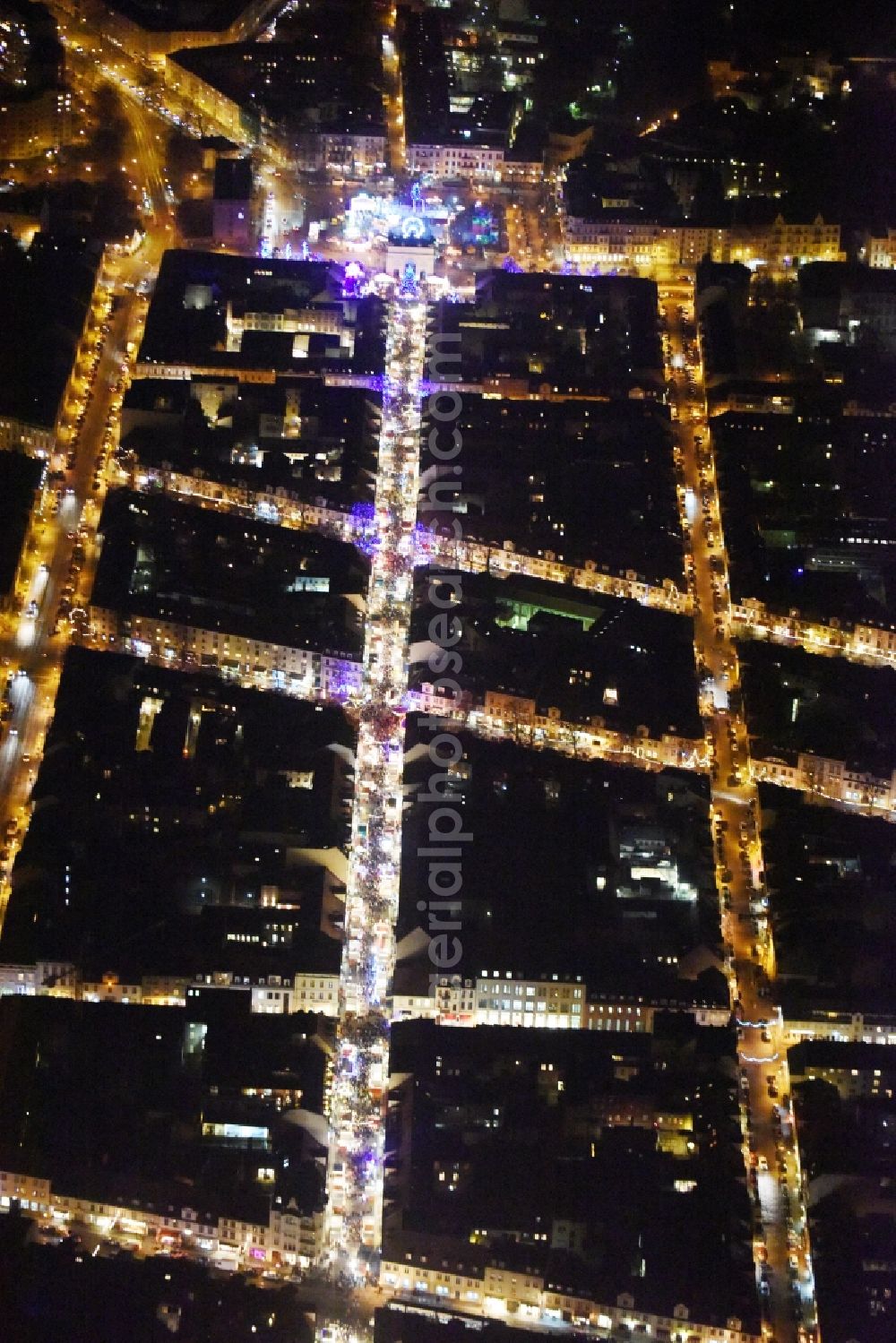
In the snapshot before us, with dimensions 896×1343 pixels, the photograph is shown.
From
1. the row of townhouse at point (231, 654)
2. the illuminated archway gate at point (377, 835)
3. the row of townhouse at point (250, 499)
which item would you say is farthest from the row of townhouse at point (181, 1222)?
the row of townhouse at point (250, 499)

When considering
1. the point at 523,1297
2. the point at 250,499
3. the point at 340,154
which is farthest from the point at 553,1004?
the point at 340,154

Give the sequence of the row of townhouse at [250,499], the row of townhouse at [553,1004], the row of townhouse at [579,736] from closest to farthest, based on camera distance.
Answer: the row of townhouse at [553,1004]
the row of townhouse at [579,736]
the row of townhouse at [250,499]

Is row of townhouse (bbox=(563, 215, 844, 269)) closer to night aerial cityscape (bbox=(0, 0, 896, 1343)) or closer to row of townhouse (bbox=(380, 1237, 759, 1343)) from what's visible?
night aerial cityscape (bbox=(0, 0, 896, 1343))

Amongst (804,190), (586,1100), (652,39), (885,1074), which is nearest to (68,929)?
(586,1100)

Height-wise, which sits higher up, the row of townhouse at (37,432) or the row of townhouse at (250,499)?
the row of townhouse at (37,432)

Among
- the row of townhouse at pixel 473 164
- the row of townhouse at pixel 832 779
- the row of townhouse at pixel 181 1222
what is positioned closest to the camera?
the row of townhouse at pixel 181 1222

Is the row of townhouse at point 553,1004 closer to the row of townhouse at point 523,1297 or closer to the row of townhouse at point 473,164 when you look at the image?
the row of townhouse at point 523,1297
